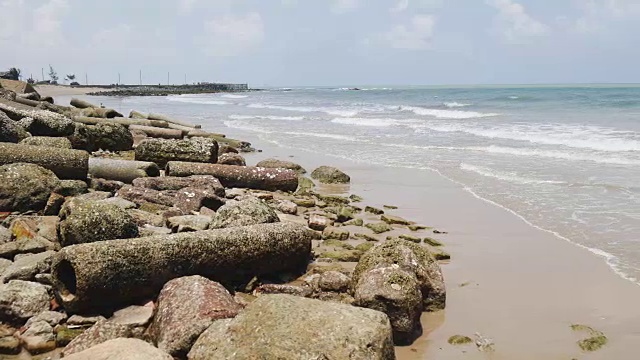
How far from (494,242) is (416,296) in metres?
3.25

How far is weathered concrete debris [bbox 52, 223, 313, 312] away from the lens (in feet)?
16.3

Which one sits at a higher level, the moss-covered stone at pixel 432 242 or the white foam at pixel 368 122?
the white foam at pixel 368 122

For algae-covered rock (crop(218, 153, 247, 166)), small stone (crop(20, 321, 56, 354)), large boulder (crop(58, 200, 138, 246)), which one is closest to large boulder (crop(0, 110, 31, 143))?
algae-covered rock (crop(218, 153, 247, 166))

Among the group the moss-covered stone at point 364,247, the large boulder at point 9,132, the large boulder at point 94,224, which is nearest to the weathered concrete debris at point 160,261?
the large boulder at point 94,224

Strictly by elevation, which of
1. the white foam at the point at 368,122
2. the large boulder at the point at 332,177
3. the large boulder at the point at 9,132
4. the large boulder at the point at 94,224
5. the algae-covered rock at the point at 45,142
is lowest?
the large boulder at the point at 332,177

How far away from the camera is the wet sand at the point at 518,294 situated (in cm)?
498

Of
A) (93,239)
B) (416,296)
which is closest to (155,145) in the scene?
(93,239)

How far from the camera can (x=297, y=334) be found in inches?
148

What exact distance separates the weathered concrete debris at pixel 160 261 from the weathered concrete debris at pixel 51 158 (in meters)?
4.53

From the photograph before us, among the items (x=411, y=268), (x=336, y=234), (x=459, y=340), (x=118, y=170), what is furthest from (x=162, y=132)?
(x=459, y=340)

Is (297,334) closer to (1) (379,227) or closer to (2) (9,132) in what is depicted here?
(1) (379,227)

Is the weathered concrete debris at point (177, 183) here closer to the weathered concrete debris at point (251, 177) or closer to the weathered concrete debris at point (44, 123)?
the weathered concrete debris at point (251, 177)

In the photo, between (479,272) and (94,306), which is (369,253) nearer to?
(479,272)

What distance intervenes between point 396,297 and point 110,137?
38.4ft
